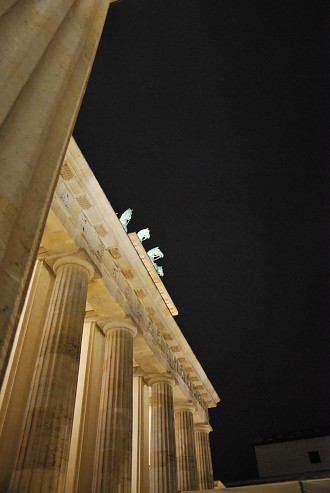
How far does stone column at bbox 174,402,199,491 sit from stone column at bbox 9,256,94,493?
1750cm

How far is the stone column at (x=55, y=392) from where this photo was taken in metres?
12.0

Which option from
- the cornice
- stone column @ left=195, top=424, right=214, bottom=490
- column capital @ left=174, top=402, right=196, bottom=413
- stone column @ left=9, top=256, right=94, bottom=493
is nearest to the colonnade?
stone column @ left=9, top=256, right=94, bottom=493

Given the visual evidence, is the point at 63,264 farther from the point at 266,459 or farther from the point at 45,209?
the point at 266,459

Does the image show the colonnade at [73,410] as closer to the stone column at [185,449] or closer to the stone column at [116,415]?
the stone column at [116,415]

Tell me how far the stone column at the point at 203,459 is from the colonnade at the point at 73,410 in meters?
5.31

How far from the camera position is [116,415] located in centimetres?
1786

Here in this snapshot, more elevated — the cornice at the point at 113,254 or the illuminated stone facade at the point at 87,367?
the cornice at the point at 113,254

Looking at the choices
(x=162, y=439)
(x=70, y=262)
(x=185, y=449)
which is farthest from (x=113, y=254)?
(x=185, y=449)

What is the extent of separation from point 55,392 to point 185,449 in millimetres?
18695

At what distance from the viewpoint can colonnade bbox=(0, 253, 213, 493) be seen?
12.4 metres

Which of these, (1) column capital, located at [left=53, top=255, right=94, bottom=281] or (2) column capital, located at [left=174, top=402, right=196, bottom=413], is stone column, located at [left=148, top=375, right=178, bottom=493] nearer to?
(2) column capital, located at [left=174, top=402, right=196, bottom=413]

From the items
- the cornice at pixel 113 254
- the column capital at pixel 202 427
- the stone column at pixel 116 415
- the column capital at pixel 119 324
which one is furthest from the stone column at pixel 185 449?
the column capital at pixel 119 324

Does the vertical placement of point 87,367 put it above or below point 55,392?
above

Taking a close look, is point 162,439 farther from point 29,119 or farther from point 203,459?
point 29,119
